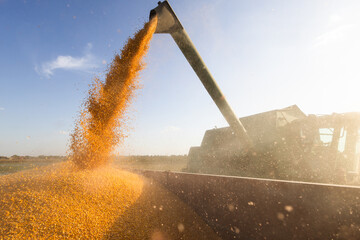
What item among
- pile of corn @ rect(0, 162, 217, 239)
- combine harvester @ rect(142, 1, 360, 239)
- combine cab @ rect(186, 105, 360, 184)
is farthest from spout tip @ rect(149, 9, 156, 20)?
combine cab @ rect(186, 105, 360, 184)

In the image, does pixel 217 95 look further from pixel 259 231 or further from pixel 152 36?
pixel 259 231

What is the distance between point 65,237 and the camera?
1.83 m

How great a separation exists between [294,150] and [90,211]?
3.75 metres

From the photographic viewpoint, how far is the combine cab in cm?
343

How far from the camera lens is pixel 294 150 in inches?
154

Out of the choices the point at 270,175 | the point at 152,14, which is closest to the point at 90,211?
the point at 152,14

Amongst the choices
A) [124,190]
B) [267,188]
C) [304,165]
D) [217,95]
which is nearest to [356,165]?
[304,165]

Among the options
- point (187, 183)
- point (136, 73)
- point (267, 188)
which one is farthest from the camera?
point (136, 73)

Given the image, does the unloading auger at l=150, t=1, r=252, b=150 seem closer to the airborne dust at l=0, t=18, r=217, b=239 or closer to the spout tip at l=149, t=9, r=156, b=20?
the spout tip at l=149, t=9, r=156, b=20

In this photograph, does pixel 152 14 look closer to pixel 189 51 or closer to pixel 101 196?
pixel 189 51

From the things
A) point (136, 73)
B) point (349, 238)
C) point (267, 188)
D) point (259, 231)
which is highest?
point (136, 73)

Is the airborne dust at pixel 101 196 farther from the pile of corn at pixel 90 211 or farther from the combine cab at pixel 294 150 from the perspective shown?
the combine cab at pixel 294 150

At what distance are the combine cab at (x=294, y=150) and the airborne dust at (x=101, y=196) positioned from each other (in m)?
2.41

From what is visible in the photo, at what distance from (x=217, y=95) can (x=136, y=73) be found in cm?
157
